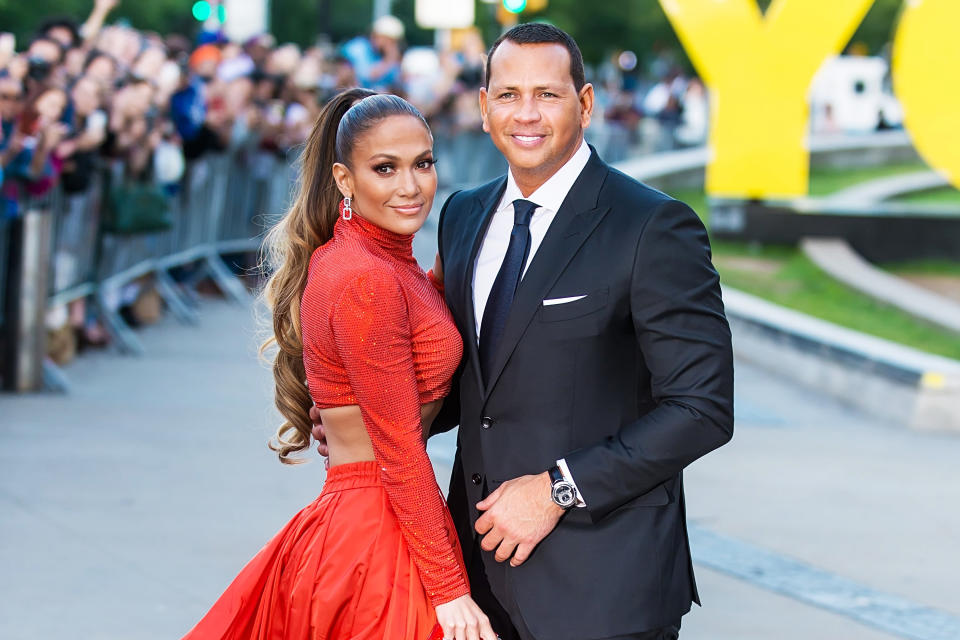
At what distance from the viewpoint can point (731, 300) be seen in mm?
11734

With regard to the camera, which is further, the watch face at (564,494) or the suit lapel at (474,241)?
the suit lapel at (474,241)

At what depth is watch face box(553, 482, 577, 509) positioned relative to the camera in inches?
121

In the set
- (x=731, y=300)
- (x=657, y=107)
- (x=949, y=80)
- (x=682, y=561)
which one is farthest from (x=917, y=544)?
(x=657, y=107)

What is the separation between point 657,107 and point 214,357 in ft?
79.6

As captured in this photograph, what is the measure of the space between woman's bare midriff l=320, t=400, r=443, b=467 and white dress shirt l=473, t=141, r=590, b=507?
0.31m

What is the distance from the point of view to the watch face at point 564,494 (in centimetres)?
308

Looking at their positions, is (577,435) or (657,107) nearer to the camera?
(577,435)

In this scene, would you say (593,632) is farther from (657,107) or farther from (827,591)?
(657,107)

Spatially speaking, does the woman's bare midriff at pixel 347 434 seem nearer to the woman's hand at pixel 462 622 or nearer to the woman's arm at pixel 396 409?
the woman's arm at pixel 396 409

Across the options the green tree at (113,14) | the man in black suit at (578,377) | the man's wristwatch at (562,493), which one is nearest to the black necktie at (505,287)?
the man in black suit at (578,377)

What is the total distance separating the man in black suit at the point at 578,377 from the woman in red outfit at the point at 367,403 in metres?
0.14

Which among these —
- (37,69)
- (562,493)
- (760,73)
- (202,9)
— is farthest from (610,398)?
(202,9)

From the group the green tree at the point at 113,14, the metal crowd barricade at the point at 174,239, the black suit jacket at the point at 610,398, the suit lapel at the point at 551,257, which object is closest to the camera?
the black suit jacket at the point at 610,398

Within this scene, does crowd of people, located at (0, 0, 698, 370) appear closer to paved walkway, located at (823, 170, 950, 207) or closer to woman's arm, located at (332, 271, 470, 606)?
woman's arm, located at (332, 271, 470, 606)
